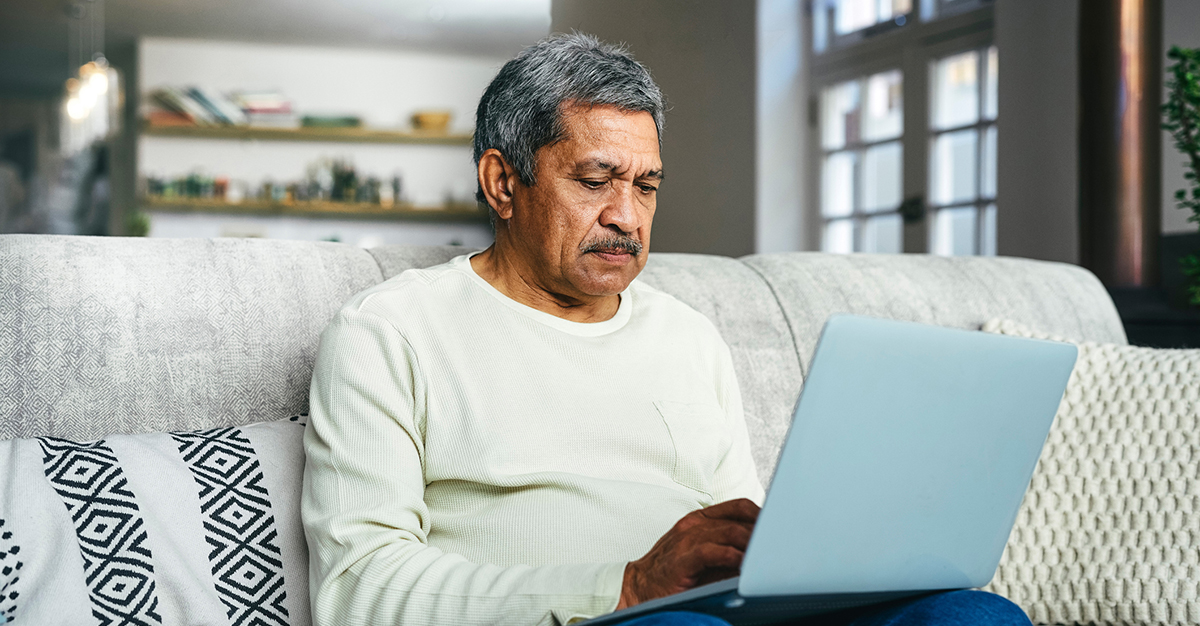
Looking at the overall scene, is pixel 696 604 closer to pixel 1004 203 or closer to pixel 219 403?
pixel 219 403

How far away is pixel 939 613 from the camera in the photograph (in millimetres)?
810

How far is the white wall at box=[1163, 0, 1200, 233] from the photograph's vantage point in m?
2.91

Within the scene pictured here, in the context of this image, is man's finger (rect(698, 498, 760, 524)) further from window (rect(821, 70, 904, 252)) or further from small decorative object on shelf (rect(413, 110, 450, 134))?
small decorative object on shelf (rect(413, 110, 450, 134))

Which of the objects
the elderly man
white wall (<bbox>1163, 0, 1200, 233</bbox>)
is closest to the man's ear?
the elderly man

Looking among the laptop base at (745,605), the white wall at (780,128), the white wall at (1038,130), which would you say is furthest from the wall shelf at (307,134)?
the laptop base at (745,605)

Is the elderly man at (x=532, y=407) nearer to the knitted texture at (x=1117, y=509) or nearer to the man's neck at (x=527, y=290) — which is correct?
the man's neck at (x=527, y=290)

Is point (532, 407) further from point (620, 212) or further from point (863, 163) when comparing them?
point (863, 163)

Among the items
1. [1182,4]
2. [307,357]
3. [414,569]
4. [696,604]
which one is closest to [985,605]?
[696,604]

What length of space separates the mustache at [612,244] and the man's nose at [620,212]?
0.01 meters

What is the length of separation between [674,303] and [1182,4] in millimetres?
2534

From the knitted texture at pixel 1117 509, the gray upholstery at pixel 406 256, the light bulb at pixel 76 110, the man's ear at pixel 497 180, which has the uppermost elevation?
the light bulb at pixel 76 110

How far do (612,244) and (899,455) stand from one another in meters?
0.49

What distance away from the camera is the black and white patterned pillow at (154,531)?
90 cm

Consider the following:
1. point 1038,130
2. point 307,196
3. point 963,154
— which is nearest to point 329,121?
point 307,196
